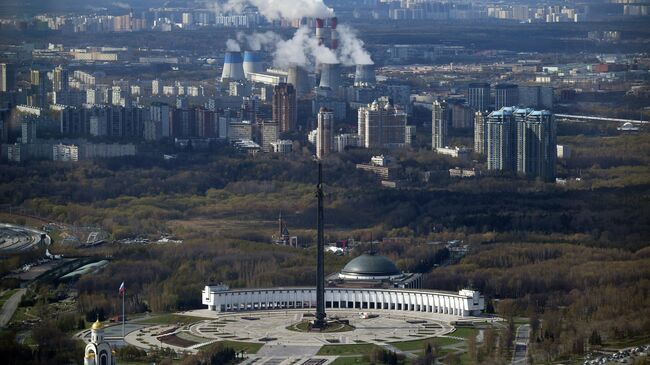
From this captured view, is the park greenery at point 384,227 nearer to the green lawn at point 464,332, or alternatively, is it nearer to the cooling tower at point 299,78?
the green lawn at point 464,332

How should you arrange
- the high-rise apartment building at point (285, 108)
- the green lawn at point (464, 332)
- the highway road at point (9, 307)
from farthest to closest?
the high-rise apartment building at point (285, 108)
the highway road at point (9, 307)
the green lawn at point (464, 332)

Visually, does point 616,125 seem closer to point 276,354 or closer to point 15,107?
point 15,107

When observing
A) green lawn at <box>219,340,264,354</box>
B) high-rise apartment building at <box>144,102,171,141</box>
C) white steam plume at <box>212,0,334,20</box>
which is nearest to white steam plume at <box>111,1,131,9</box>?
white steam plume at <box>212,0,334,20</box>

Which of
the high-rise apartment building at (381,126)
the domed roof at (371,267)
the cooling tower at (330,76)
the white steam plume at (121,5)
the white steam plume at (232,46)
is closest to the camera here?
the domed roof at (371,267)

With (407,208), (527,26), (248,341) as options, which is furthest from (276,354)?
(527,26)

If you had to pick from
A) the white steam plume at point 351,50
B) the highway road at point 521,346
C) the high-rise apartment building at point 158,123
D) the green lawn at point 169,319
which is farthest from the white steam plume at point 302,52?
the highway road at point 521,346

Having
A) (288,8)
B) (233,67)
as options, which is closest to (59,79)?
(233,67)

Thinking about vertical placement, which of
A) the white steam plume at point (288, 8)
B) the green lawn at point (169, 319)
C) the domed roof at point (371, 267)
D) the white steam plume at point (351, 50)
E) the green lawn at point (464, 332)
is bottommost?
the green lawn at point (169, 319)
